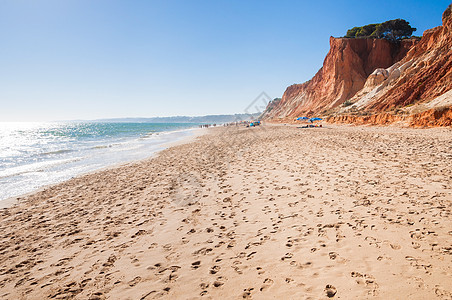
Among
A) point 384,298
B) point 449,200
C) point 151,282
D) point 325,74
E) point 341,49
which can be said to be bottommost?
point 151,282

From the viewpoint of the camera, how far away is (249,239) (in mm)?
4609

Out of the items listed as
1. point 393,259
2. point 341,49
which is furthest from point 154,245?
point 341,49

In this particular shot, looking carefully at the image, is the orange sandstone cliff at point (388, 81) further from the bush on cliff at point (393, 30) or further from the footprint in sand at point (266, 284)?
the footprint in sand at point (266, 284)

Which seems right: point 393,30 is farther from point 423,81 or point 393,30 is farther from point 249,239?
point 249,239

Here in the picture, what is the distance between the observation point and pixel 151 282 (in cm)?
369

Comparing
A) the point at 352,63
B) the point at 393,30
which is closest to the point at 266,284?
the point at 352,63

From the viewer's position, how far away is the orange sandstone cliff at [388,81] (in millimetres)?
24328

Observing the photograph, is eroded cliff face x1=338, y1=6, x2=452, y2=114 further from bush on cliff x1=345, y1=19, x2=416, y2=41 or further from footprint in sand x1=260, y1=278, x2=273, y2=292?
footprint in sand x1=260, y1=278, x2=273, y2=292

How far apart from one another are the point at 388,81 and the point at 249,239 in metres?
45.9

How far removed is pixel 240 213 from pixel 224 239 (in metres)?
1.31

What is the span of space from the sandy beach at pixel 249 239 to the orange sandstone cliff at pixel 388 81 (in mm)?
19932

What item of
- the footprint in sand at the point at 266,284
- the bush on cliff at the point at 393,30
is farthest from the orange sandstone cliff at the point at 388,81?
the footprint in sand at the point at 266,284

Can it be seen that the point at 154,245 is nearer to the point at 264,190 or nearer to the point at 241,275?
the point at 241,275

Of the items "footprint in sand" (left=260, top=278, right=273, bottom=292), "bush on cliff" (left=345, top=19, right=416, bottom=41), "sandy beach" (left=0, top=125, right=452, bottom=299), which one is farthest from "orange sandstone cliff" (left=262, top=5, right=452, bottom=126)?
"footprint in sand" (left=260, top=278, right=273, bottom=292)
